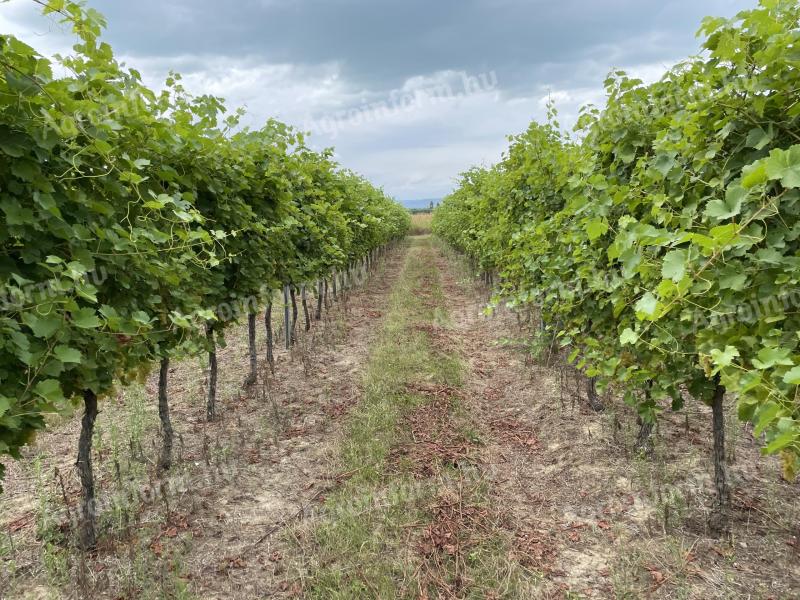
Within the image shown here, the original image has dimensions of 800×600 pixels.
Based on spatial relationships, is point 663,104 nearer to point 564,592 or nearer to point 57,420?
point 564,592

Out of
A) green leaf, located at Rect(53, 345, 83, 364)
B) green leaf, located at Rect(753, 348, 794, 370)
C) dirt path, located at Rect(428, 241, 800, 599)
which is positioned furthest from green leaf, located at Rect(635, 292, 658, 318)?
green leaf, located at Rect(53, 345, 83, 364)

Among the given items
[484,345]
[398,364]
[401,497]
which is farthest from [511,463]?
[484,345]

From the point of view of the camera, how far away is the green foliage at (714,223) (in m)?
2.20

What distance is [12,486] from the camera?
4816 millimetres

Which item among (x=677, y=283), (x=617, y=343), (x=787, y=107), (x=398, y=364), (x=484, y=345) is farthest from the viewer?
(x=484, y=345)

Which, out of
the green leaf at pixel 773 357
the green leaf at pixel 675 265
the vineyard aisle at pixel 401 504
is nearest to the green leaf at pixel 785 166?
the green leaf at pixel 675 265

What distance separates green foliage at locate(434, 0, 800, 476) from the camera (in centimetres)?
220

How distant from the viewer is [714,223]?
296 cm

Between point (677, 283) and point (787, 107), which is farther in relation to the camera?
point (787, 107)

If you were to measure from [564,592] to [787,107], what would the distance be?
11.3 feet

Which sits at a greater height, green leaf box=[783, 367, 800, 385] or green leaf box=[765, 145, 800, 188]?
green leaf box=[765, 145, 800, 188]

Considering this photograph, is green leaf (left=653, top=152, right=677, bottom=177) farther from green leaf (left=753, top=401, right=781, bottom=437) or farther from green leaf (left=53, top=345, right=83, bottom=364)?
green leaf (left=53, top=345, right=83, bottom=364)

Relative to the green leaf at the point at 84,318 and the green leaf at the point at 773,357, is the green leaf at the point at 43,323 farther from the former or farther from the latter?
the green leaf at the point at 773,357

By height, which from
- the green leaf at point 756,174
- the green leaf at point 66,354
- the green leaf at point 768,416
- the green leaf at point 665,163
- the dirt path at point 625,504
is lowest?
the dirt path at point 625,504
